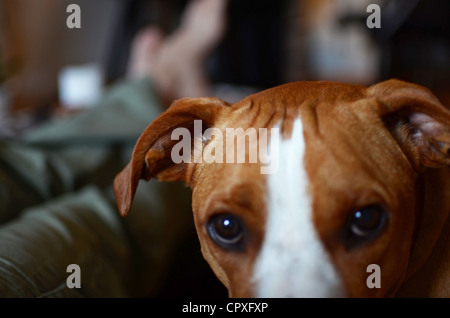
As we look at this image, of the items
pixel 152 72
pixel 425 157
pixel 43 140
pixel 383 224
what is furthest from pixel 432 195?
pixel 152 72

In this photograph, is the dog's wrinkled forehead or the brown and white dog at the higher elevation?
the dog's wrinkled forehead

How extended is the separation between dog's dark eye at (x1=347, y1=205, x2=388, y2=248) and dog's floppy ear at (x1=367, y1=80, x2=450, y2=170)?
0.19 m

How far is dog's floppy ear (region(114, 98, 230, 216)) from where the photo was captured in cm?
103

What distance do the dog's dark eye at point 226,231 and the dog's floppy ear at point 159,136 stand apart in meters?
0.20

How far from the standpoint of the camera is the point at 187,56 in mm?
3211

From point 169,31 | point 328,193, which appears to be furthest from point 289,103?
point 169,31

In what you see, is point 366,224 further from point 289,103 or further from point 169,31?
point 169,31

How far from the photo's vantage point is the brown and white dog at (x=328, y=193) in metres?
0.83

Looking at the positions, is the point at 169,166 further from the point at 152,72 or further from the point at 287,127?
the point at 152,72

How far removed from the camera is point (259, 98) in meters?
1.01

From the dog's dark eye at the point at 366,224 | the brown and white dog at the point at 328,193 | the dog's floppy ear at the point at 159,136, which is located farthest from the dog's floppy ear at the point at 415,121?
the dog's floppy ear at the point at 159,136

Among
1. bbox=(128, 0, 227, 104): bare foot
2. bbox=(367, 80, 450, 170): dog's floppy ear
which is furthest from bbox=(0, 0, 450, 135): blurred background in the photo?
bbox=(367, 80, 450, 170): dog's floppy ear

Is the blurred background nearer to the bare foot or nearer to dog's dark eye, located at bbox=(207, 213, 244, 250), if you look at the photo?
the bare foot

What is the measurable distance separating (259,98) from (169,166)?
0.94 feet
